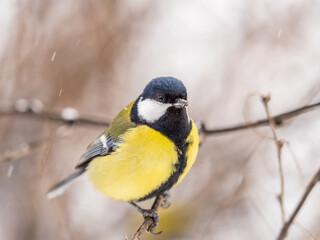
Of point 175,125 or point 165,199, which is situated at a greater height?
point 175,125

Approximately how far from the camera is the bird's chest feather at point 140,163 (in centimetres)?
222

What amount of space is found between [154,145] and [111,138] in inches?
16.1

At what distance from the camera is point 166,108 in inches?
86.7

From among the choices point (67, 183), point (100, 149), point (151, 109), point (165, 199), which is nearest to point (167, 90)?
point (151, 109)

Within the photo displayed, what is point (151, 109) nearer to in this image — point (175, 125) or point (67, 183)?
point (175, 125)

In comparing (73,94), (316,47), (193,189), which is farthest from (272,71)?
(73,94)

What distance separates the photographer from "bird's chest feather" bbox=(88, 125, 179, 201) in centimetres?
222

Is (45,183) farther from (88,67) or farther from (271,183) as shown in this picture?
(271,183)

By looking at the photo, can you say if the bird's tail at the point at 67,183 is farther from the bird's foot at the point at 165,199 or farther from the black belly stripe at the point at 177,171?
the black belly stripe at the point at 177,171

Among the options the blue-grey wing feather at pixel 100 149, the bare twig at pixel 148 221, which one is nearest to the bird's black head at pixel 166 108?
the blue-grey wing feather at pixel 100 149

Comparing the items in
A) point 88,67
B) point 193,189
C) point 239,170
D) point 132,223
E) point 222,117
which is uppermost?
point 88,67

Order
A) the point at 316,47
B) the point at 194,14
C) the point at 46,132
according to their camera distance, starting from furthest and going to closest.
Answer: the point at 194,14 < the point at 46,132 < the point at 316,47

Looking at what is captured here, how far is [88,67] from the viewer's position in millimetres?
3898

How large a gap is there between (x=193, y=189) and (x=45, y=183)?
4.52 feet
